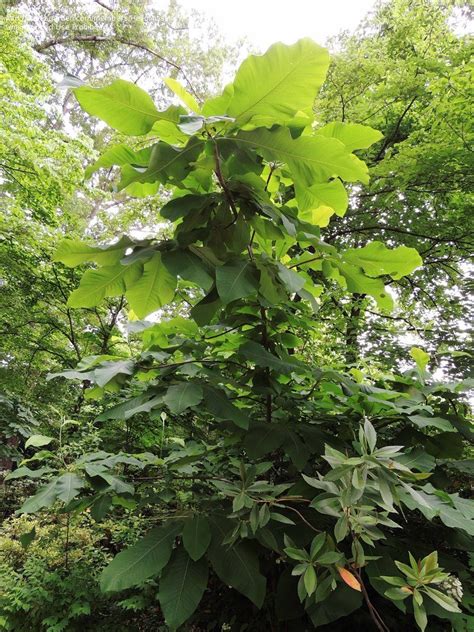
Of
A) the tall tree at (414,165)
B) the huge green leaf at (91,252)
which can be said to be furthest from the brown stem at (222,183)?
the tall tree at (414,165)

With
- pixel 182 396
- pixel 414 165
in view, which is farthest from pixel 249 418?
pixel 414 165

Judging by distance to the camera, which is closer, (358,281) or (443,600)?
(443,600)

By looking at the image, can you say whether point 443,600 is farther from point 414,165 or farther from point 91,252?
point 414,165

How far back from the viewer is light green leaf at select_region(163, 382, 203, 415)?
2.93 ft

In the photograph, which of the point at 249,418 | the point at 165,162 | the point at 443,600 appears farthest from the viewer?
the point at 249,418

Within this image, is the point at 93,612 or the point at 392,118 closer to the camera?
the point at 93,612

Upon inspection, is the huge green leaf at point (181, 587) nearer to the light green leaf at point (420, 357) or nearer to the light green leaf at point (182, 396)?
the light green leaf at point (182, 396)

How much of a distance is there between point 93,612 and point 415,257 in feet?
7.16

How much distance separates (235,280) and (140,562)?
762mm

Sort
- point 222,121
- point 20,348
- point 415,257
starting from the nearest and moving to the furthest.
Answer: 1. point 222,121
2. point 415,257
3. point 20,348

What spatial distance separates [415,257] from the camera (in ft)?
3.49

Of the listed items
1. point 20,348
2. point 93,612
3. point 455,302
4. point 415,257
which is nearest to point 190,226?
point 415,257

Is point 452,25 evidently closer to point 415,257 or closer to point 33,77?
point 33,77

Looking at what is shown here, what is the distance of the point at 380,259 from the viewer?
3.44ft
